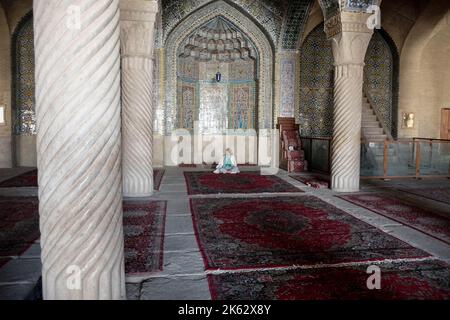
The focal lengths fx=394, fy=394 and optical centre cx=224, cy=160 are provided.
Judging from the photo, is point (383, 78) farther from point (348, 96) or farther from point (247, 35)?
point (348, 96)

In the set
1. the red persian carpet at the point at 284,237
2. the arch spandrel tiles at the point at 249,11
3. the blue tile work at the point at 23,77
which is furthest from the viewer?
the blue tile work at the point at 23,77

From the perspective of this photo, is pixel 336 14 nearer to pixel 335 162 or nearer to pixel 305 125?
pixel 335 162

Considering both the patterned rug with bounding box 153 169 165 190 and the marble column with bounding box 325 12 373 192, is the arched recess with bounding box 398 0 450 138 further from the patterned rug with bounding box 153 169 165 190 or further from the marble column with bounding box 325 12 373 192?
the patterned rug with bounding box 153 169 165 190

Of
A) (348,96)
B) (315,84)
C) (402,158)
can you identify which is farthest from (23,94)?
(402,158)

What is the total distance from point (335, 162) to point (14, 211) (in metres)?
5.42

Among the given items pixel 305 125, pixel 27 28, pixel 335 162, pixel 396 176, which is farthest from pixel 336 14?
pixel 27 28

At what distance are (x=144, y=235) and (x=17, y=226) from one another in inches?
62.3

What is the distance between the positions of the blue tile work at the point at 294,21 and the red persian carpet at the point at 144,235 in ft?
25.5

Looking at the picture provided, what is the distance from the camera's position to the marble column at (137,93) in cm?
663

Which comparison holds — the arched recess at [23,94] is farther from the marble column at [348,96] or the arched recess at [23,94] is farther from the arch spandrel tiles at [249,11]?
the marble column at [348,96]

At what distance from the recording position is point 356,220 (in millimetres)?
5008

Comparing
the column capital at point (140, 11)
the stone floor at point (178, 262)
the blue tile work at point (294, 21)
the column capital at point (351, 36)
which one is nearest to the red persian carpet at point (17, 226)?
the stone floor at point (178, 262)

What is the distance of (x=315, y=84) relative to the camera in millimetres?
13078

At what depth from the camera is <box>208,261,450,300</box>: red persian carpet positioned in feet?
8.84
